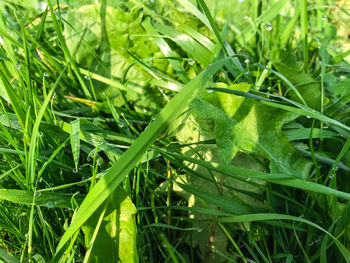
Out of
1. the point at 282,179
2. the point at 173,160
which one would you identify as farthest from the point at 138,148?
the point at 282,179

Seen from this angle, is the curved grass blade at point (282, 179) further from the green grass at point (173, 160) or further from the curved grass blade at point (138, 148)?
the curved grass blade at point (138, 148)

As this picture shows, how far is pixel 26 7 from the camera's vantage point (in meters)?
1.57

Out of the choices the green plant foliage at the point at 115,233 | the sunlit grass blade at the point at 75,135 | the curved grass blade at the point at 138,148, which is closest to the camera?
the curved grass blade at the point at 138,148

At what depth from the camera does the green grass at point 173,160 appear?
85 centimetres

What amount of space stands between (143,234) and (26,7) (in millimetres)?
1203

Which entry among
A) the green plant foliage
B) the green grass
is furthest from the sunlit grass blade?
the green plant foliage

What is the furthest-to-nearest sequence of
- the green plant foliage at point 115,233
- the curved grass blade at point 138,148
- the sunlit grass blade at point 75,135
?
the sunlit grass blade at point 75,135 → the green plant foliage at point 115,233 → the curved grass blade at point 138,148

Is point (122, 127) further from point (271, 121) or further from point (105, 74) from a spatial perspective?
point (271, 121)

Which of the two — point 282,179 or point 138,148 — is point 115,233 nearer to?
point 138,148

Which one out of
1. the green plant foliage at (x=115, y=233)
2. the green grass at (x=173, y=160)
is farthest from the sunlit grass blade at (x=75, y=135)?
the green plant foliage at (x=115, y=233)

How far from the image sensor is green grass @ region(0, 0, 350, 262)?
2.79 feet

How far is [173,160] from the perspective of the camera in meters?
0.93

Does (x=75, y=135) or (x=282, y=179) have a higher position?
(x=75, y=135)

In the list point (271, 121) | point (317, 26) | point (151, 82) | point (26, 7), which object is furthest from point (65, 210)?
point (317, 26)
